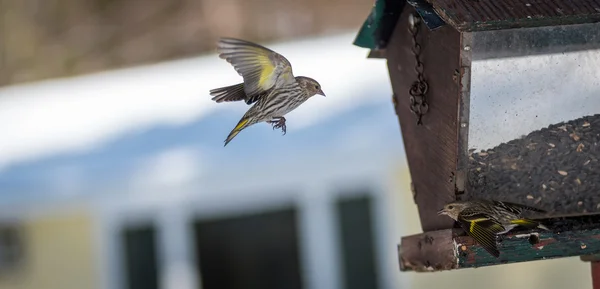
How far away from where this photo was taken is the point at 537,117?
3887 mm

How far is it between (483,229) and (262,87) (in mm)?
1025

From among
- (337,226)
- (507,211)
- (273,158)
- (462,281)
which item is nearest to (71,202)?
(273,158)

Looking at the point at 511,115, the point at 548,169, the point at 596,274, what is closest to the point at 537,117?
the point at 511,115

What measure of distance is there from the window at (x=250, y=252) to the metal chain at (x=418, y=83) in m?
6.31

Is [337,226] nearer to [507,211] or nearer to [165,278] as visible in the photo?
[165,278]

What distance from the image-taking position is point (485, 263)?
148 inches

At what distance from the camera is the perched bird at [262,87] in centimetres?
396

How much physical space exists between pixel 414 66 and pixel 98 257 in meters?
6.58

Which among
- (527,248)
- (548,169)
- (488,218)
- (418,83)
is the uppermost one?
(418,83)

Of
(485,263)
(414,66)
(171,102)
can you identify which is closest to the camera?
(485,263)

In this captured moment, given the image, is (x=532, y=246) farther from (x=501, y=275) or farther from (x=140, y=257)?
(x=140, y=257)

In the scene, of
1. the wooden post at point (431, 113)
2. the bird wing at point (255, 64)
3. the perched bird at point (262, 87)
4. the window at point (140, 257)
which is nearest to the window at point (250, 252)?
the window at point (140, 257)

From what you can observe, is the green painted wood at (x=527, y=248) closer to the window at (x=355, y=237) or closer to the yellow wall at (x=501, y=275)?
the yellow wall at (x=501, y=275)

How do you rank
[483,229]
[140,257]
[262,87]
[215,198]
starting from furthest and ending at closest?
1. [140,257]
2. [215,198]
3. [262,87]
4. [483,229]
